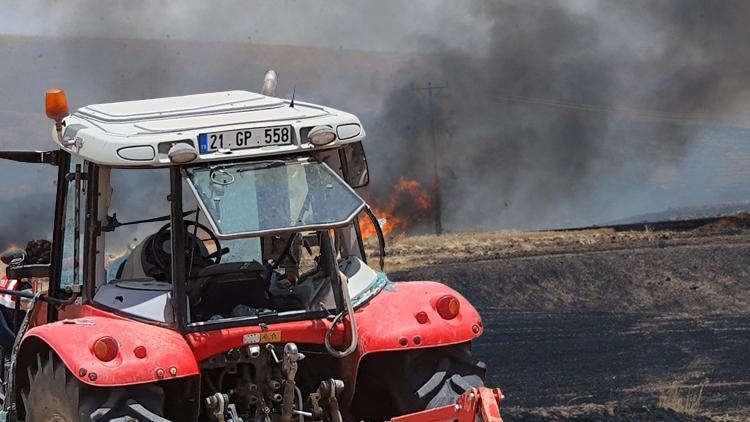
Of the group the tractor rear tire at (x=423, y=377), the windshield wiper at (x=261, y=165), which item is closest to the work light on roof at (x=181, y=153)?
the windshield wiper at (x=261, y=165)

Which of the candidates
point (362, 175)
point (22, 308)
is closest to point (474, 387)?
point (362, 175)

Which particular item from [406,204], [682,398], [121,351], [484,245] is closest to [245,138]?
[121,351]

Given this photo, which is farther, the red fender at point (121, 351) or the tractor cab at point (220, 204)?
the tractor cab at point (220, 204)

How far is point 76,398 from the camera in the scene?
22.0ft

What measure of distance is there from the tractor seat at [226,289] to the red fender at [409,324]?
1.86 feet

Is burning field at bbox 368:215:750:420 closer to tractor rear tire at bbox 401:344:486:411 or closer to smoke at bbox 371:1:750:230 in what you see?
tractor rear tire at bbox 401:344:486:411

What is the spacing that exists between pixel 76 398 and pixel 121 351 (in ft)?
1.03

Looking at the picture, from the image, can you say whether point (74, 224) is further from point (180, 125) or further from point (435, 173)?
point (435, 173)

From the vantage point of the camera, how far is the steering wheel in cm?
779

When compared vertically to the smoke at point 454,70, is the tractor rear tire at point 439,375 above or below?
below

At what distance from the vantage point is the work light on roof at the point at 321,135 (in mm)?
7215

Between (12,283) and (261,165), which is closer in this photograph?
(261,165)

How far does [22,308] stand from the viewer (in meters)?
10.0

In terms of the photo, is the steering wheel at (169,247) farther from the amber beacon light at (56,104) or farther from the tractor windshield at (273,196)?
the amber beacon light at (56,104)
